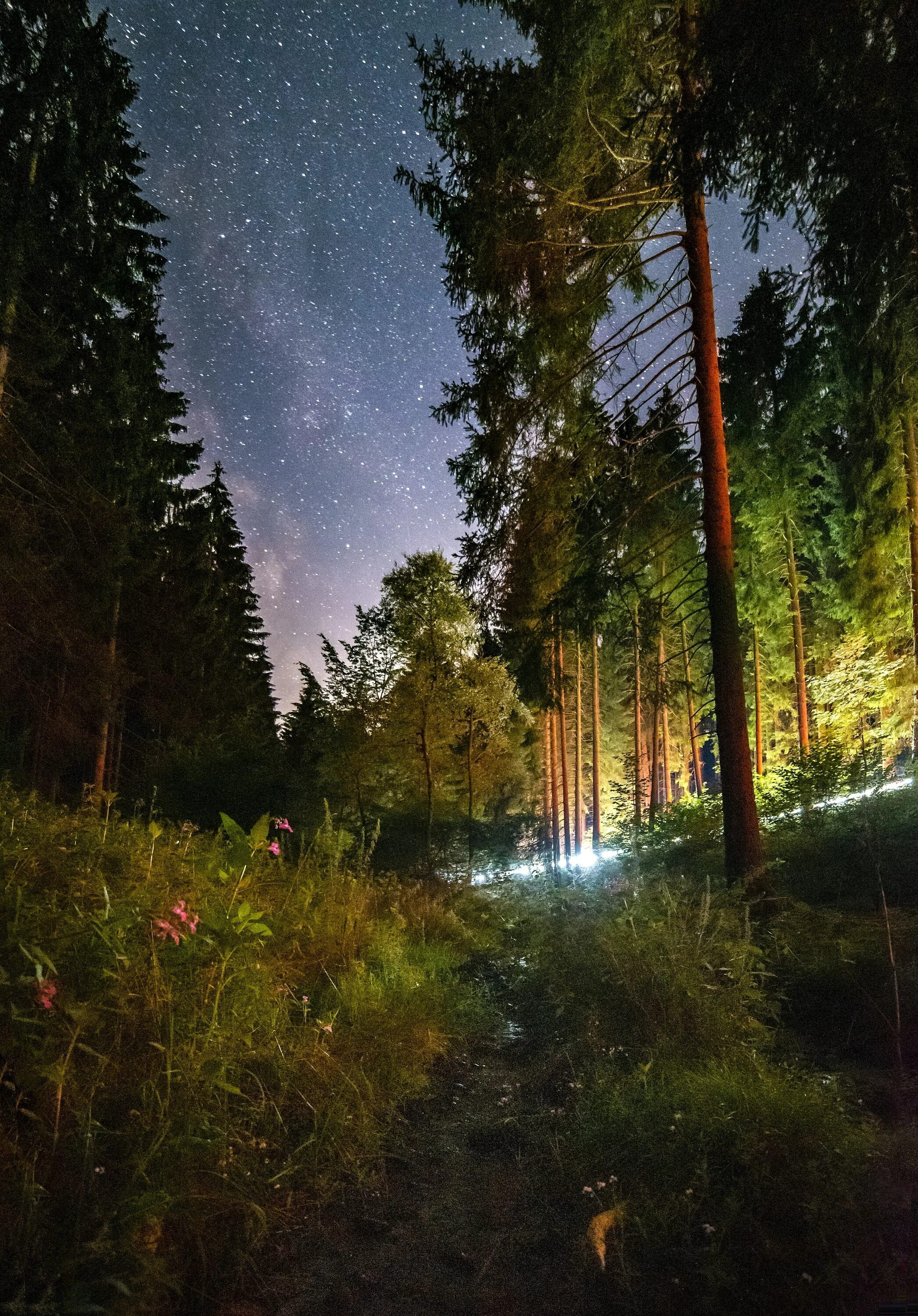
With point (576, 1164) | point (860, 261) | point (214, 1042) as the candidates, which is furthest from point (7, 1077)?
point (860, 261)

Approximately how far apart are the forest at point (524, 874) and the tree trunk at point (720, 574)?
49 mm

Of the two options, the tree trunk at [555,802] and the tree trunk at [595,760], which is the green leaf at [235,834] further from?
the tree trunk at [595,760]

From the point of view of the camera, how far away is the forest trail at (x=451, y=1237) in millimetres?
2447

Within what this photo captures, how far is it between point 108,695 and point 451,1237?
13726mm

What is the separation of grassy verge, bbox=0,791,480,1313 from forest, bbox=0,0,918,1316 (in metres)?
0.02

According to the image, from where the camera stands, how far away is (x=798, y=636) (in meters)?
→ 21.9

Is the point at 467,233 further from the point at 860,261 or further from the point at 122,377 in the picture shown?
the point at 122,377

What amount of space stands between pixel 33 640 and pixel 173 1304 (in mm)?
11619

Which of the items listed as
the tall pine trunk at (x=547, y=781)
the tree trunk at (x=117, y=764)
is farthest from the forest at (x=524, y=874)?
the tall pine trunk at (x=547, y=781)

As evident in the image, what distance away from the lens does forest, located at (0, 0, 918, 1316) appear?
8.30ft

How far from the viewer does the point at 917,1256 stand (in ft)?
7.29

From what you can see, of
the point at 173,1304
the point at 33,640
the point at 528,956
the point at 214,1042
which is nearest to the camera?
the point at 173,1304

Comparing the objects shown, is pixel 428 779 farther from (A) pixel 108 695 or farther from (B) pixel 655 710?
(B) pixel 655 710

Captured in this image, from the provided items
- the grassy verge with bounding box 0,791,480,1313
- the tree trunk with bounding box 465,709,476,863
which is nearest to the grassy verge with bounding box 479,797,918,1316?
the grassy verge with bounding box 0,791,480,1313
